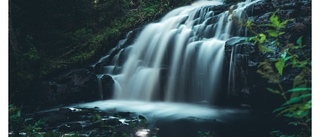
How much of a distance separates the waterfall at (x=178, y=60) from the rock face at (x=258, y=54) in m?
0.65

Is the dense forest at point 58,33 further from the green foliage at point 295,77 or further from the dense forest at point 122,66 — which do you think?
the green foliage at point 295,77

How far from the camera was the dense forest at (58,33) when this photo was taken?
9.38 meters

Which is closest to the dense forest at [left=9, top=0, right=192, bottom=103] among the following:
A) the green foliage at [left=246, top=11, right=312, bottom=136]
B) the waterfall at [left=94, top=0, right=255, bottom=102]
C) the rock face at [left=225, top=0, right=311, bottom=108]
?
the waterfall at [left=94, top=0, right=255, bottom=102]

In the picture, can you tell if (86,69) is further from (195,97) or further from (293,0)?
(293,0)

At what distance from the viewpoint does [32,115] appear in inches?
289

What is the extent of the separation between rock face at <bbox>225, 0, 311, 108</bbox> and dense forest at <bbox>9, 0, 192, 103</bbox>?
19.8ft

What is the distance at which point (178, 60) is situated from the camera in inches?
365

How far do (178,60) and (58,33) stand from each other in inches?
230

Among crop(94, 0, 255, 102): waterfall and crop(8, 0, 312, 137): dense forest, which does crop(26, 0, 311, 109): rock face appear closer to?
crop(8, 0, 312, 137): dense forest

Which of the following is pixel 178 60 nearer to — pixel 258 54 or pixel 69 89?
pixel 258 54

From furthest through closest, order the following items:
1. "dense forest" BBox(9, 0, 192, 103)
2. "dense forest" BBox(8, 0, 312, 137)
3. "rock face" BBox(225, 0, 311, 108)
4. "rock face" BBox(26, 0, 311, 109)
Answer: "dense forest" BBox(9, 0, 192, 103) < "rock face" BBox(26, 0, 311, 109) < "rock face" BBox(225, 0, 311, 108) < "dense forest" BBox(8, 0, 312, 137)

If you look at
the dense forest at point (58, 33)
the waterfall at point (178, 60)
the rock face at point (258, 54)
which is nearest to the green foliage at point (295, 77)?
the rock face at point (258, 54)

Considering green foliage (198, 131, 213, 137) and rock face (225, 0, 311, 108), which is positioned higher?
rock face (225, 0, 311, 108)

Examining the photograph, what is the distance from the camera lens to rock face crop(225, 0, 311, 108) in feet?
21.4
